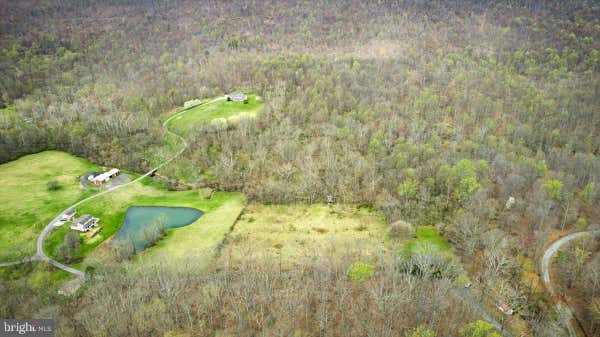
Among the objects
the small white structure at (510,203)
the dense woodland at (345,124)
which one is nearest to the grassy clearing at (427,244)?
the dense woodland at (345,124)

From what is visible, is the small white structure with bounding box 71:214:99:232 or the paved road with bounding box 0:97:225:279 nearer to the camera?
the paved road with bounding box 0:97:225:279

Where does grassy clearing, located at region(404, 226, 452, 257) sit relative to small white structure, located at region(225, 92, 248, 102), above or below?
below

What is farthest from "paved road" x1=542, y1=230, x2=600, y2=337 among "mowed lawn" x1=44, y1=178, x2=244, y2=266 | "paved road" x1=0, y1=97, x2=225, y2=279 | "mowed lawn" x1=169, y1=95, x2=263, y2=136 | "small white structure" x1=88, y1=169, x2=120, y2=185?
"small white structure" x1=88, y1=169, x2=120, y2=185

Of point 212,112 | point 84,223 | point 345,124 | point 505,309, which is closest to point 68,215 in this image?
point 84,223
